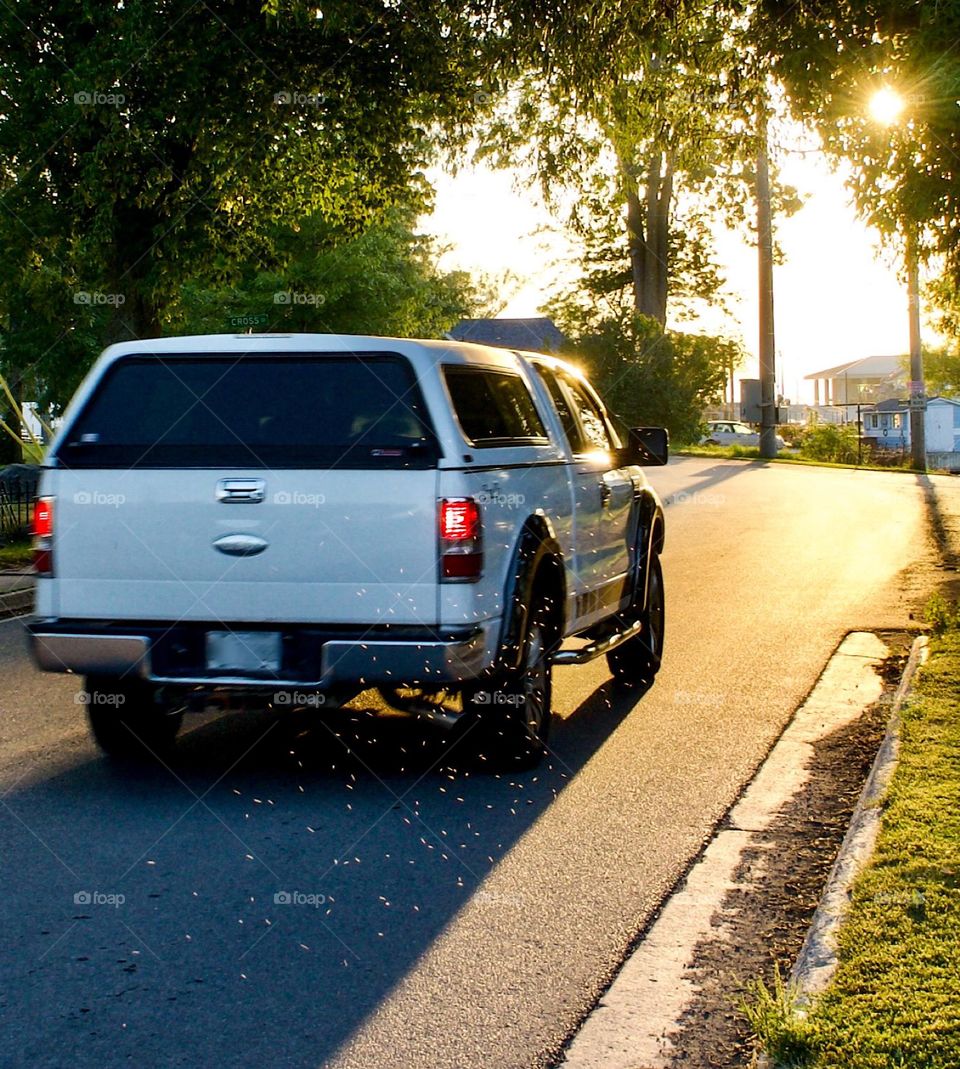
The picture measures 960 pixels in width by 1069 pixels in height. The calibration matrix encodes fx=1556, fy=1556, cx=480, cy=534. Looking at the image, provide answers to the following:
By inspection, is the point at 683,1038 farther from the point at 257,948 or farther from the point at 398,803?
the point at 398,803

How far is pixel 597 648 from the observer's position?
8805 millimetres

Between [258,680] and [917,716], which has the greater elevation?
[258,680]

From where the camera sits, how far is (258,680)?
6992mm

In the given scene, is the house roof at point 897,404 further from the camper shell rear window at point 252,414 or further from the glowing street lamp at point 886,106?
the camper shell rear window at point 252,414

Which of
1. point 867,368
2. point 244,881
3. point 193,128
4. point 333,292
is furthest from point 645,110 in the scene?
point 867,368

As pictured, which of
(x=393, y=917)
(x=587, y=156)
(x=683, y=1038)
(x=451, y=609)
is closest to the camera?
(x=683, y=1038)

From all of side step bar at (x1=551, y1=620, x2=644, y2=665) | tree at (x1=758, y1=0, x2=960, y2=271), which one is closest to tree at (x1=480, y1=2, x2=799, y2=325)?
tree at (x1=758, y1=0, x2=960, y2=271)

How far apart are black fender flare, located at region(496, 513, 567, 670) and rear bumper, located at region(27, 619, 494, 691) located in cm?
18

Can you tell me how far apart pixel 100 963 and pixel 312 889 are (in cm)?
99

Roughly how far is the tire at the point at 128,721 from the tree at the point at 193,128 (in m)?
9.63

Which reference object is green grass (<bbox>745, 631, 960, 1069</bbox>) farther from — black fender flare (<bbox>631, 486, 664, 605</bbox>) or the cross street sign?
the cross street sign

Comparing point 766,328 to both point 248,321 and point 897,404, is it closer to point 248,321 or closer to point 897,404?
point 248,321

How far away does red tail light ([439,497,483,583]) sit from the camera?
22.5ft

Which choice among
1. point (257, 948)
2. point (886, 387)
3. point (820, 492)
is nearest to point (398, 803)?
point (257, 948)
